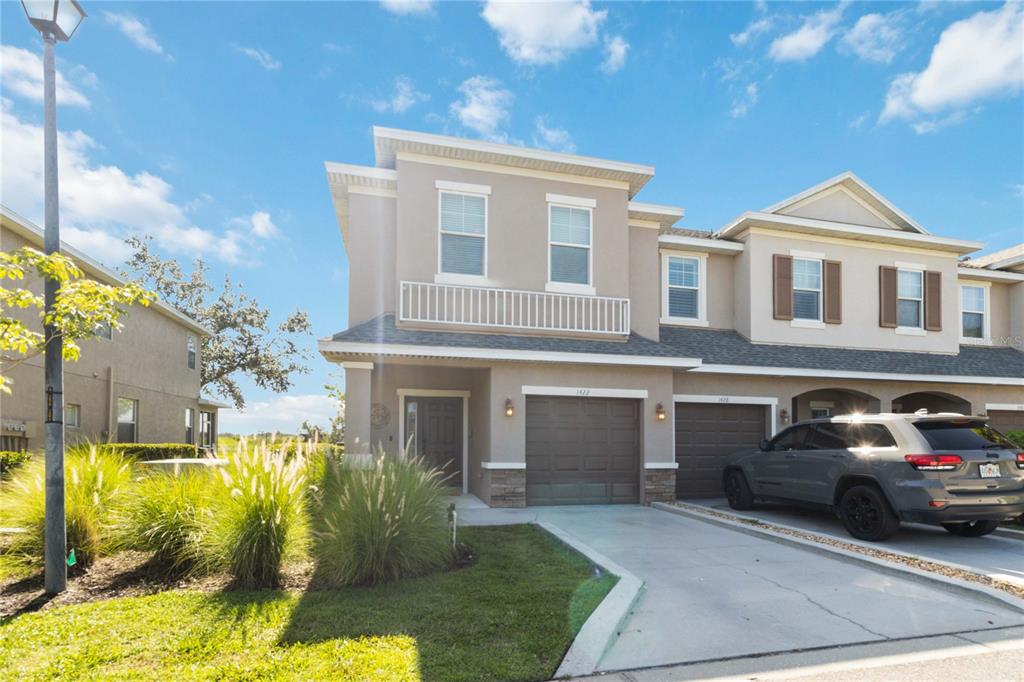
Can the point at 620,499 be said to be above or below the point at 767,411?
below

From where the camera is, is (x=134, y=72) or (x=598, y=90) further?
(x=598, y=90)

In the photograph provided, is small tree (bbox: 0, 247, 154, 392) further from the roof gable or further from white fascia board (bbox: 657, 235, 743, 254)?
the roof gable

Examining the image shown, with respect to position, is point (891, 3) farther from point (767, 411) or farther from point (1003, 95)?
Answer: point (767, 411)

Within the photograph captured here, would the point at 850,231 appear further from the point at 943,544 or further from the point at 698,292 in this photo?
the point at 943,544

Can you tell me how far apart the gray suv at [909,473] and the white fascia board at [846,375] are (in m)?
3.08

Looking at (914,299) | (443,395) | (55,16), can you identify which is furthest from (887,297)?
(55,16)

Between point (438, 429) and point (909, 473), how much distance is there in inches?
350

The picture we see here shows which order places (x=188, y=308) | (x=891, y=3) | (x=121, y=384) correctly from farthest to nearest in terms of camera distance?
(x=188, y=308), (x=121, y=384), (x=891, y=3)

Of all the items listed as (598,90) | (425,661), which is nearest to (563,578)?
(425,661)

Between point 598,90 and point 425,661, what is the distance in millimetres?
12363

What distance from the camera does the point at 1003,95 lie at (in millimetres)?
12422

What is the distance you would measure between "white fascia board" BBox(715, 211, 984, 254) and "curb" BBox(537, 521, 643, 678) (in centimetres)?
1025

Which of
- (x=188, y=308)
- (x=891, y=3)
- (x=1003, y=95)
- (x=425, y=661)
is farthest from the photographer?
(x=188, y=308)

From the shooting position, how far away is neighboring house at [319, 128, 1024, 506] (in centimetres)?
1145
